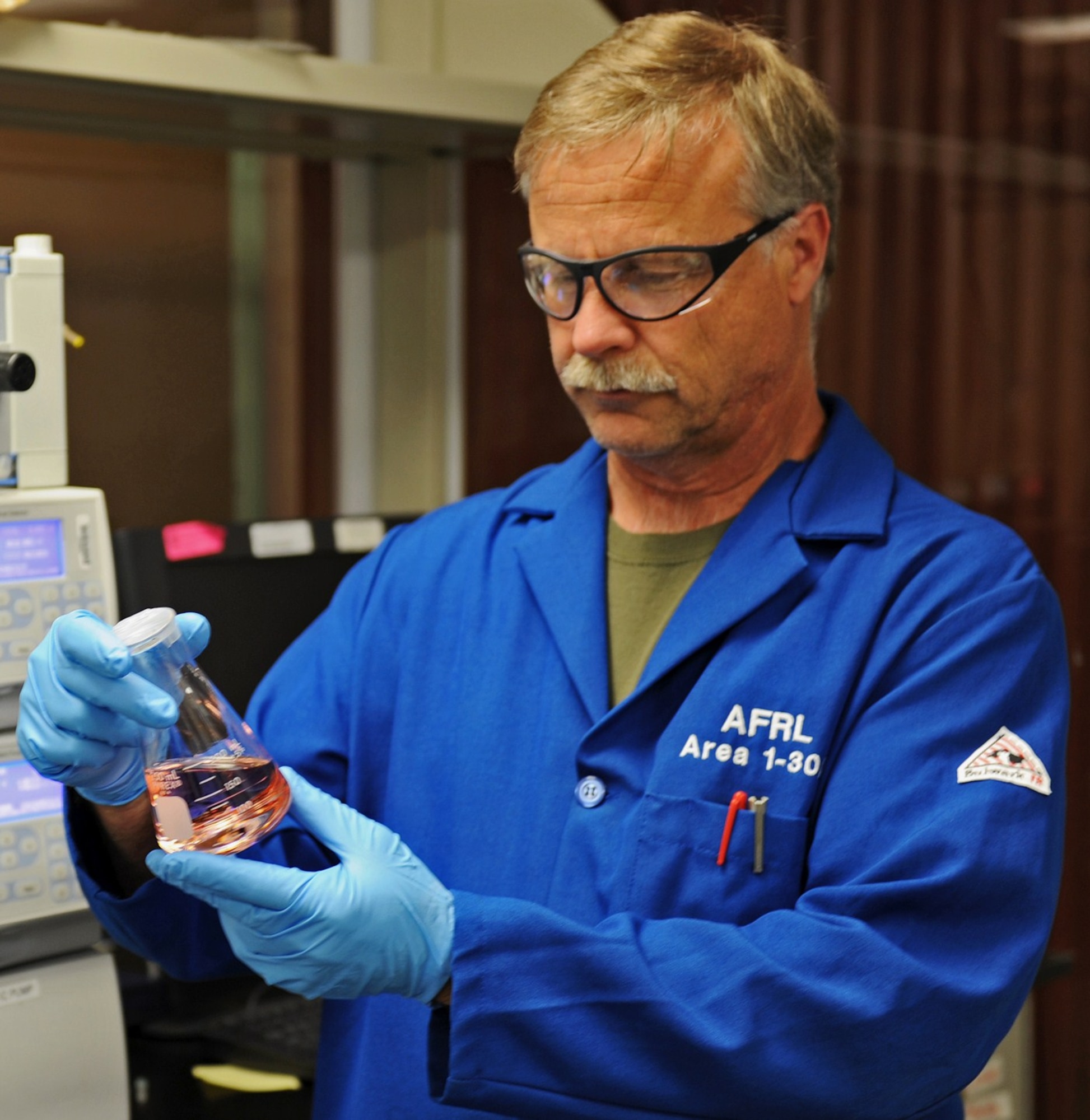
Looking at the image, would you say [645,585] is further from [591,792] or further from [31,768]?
[31,768]

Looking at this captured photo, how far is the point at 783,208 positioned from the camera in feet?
4.31

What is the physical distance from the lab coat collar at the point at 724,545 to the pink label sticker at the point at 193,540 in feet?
1.68

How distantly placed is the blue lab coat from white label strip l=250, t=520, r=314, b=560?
1.28ft

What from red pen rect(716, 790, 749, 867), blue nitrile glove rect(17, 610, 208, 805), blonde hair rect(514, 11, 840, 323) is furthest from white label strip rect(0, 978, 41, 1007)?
blonde hair rect(514, 11, 840, 323)

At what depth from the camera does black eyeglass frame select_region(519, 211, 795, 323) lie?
1.23 meters

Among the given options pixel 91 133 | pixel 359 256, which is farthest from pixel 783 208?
pixel 359 256

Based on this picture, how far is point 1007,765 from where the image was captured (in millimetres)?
1099

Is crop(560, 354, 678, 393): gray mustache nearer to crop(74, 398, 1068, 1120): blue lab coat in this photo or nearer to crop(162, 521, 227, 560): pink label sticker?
crop(74, 398, 1068, 1120): blue lab coat

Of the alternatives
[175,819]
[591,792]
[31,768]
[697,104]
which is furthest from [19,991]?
[697,104]

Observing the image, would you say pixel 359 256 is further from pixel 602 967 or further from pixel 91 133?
pixel 602 967

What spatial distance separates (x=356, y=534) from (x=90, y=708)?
0.95 m

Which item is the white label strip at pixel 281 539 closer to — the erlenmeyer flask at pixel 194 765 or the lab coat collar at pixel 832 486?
the lab coat collar at pixel 832 486

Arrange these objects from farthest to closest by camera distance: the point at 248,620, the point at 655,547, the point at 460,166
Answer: the point at 460,166 < the point at 248,620 < the point at 655,547

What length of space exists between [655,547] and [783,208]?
0.34 metres
